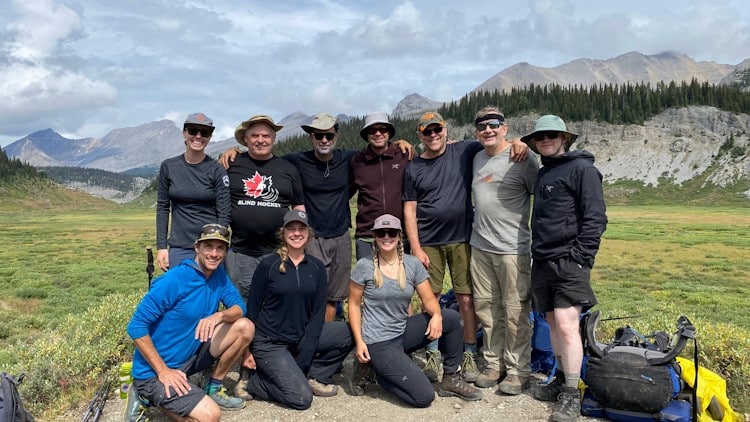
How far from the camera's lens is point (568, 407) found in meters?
5.22

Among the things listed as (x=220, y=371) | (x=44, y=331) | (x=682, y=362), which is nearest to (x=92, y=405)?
(x=220, y=371)

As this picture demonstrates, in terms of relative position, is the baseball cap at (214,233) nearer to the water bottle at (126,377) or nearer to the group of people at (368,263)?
the group of people at (368,263)

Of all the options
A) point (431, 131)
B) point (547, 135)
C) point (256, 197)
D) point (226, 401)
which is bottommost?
point (226, 401)

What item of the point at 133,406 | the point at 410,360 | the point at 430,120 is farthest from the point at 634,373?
the point at 133,406

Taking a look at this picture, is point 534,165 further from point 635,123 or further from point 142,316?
point 635,123

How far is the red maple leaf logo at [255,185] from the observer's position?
249 inches

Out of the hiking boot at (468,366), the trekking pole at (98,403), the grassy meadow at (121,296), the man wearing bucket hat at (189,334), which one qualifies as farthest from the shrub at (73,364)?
the hiking boot at (468,366)

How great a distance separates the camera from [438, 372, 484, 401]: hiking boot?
5.87m

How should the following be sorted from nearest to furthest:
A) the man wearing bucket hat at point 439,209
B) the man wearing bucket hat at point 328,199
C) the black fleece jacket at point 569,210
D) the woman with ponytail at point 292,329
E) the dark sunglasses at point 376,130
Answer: the black fleece jacket at point 569,210 < the woman with ponytail at point 292,329 < the man wearing bucket hat at point 439,209 < the dark sunglasses at point 376,130 < the man wearing bucket hat at point 328,199

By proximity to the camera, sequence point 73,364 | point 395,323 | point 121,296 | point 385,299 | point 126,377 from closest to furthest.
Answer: point 126,377 < point 385,299 < point 395,323 < point 73,364 < point 121,296

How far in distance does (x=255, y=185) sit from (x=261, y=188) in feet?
0.28

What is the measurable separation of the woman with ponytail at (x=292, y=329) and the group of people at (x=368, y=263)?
0.06ft

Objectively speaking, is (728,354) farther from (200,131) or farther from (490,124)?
(200,131)

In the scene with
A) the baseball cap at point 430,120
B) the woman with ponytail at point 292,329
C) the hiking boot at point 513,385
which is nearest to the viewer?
the woman with ponytail at point 292,329
